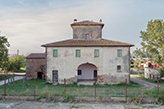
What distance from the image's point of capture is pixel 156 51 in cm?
2402

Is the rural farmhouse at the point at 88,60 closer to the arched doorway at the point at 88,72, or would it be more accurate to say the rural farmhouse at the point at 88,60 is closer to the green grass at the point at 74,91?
the green grass at the point at 74,91

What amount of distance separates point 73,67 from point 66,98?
899 cm

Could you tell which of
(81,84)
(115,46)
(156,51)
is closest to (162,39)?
(156,51)

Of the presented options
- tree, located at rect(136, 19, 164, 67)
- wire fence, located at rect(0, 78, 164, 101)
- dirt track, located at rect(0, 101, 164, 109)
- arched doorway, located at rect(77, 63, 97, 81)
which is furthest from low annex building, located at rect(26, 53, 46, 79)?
tree, located at rect(136, 19, 164, 67)

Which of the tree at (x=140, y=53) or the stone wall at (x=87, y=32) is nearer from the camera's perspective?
the stone wall at (x=87, y=32)

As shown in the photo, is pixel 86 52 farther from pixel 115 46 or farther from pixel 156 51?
pixel 156 51

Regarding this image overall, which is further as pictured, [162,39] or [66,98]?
[162,39]

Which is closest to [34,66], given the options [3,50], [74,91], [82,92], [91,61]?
[3,50]

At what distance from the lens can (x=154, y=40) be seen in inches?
933

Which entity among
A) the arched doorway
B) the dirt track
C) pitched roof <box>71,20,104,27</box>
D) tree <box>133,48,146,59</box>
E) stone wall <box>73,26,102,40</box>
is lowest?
the dirt track

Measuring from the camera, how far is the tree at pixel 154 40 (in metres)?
22.8

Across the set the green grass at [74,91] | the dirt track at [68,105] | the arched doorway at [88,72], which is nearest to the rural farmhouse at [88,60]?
the green grass at [74,91]

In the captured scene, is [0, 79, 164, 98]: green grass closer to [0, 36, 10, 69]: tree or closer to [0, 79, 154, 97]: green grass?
[0, 79, 154, 97]: green grass

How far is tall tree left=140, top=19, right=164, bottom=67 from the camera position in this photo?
74.9ft
